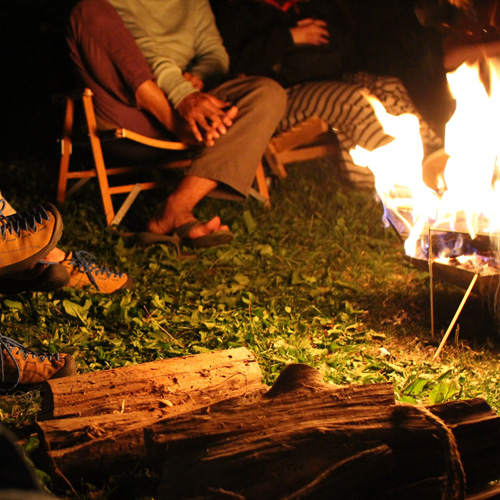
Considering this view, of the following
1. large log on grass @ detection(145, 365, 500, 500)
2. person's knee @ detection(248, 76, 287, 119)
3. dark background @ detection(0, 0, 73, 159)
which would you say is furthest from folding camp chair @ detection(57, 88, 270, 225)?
large log on grass @ detection(145, 365, 500, 500)

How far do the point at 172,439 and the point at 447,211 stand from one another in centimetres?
185

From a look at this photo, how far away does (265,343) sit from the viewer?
2.56 m

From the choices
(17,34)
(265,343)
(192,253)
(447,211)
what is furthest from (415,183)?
(17,34)

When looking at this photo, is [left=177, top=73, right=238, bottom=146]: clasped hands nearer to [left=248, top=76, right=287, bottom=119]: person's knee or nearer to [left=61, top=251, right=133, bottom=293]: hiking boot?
[left=248, top=76, right=287, bottom=119]: person's knee

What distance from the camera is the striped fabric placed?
4898 millimetres

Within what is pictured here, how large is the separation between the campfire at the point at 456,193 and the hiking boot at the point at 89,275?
1.46 meters

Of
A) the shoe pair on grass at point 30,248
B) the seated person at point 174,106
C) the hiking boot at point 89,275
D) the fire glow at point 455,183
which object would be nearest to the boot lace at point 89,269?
the hiking boot at point 89,275

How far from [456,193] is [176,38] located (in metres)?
2.61

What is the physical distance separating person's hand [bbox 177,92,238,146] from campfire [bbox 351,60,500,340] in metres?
1.04

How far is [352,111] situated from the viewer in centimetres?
493

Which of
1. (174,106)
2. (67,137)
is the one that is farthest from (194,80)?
(67,137)

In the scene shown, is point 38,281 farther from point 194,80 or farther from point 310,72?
point 310,72

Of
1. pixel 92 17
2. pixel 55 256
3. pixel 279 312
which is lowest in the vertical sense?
pixel 279 312

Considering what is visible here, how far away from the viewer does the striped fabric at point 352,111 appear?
4.90m
